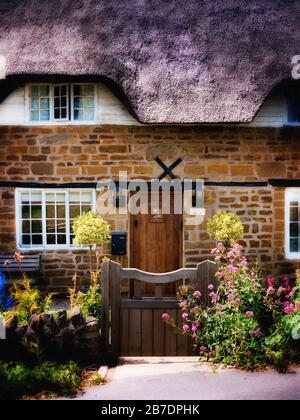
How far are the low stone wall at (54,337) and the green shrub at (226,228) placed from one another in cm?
374

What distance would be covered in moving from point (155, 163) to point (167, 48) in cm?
228

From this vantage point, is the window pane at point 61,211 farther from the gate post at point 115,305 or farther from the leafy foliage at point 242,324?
the leafy foliage at point 242,324

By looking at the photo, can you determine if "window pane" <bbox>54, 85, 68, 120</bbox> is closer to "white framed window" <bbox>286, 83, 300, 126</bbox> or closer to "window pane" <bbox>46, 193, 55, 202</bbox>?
"window pane" <bbox>46, 193, 55, 202</bbox>

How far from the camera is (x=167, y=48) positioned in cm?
917

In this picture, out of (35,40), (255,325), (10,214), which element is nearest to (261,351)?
(255,325)

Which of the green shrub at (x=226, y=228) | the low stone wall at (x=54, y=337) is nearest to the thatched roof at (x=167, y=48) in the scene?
the green shrub at (x=226, y=228)

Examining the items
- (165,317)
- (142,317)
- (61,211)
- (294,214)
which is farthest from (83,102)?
(165,317)

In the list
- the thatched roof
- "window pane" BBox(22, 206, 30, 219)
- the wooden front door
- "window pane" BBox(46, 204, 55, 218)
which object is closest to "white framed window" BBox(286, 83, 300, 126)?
the thatched roof

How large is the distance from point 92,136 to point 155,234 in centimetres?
238

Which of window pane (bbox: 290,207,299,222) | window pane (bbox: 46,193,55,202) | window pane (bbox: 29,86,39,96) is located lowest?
window pane (bbox: 290,207,299,222)

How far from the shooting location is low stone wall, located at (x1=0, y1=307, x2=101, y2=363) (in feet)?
17.5

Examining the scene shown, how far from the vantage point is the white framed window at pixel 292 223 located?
956 centimetres

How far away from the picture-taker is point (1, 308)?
6062 millimetres

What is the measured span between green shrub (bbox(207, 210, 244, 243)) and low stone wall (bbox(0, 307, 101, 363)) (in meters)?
3.74
